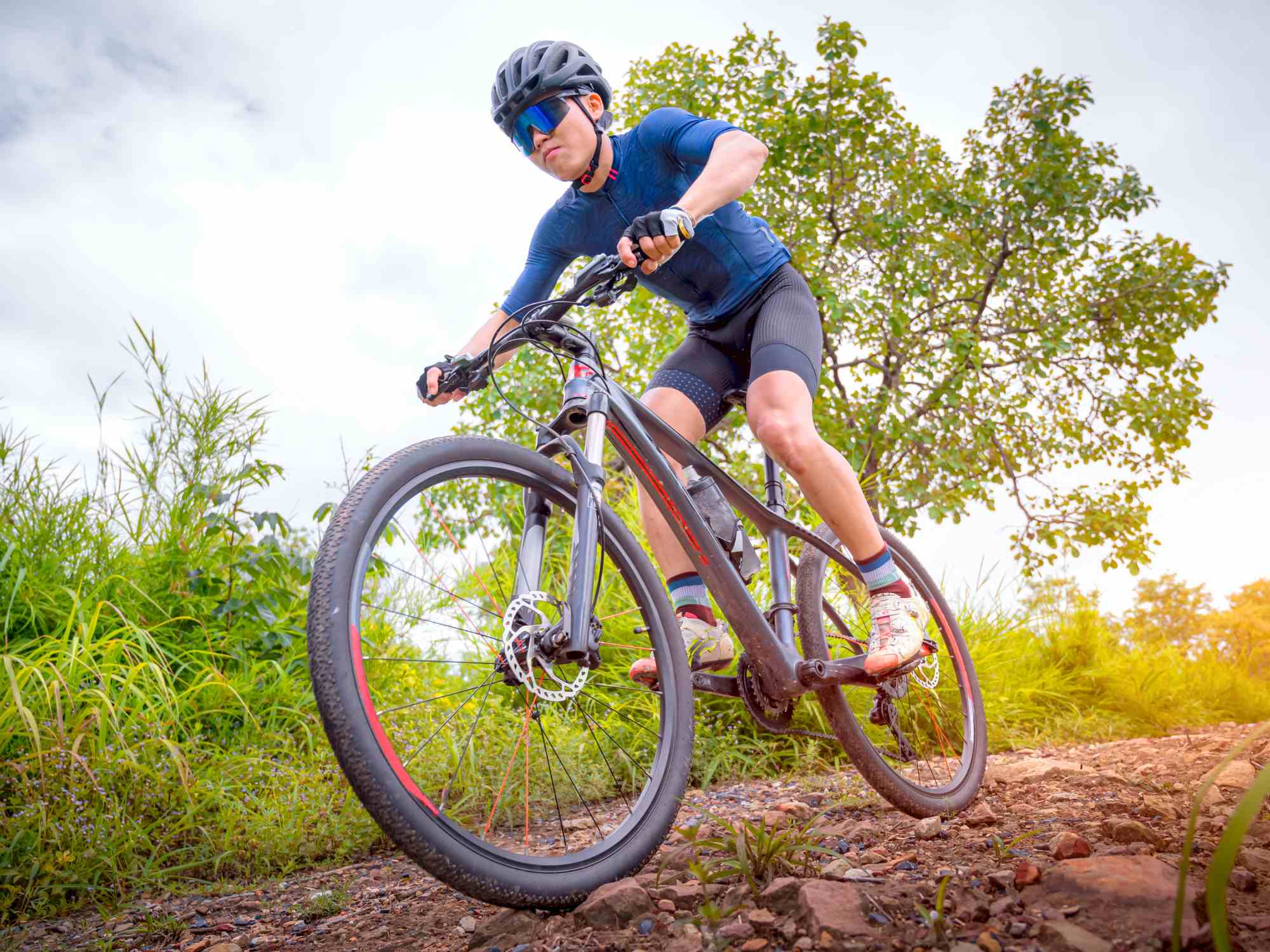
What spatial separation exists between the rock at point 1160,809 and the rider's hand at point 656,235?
5.93 ft

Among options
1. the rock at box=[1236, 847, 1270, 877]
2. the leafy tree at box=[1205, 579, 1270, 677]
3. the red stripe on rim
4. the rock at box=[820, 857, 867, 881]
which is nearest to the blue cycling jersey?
the red stripe on rim

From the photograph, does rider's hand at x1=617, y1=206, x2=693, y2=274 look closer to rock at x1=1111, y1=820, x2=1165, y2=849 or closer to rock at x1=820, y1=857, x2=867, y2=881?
rock at x1=820, y1=857, x2=867, y2=881

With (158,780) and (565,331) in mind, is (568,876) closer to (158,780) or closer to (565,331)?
(565,331)

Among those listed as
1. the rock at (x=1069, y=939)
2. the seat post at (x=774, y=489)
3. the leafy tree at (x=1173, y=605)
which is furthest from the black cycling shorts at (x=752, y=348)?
the leafy tree at (x=1173, y=605)

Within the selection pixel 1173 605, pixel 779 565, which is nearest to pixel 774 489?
pixel 779 565

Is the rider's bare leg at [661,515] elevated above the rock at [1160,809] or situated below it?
above

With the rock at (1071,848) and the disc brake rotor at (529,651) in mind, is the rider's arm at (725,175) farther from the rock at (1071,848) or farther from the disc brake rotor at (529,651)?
the rock at (1071,848)

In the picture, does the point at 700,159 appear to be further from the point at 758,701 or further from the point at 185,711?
the point at 185,711

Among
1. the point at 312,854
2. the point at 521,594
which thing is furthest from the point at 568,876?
the point at 312,854

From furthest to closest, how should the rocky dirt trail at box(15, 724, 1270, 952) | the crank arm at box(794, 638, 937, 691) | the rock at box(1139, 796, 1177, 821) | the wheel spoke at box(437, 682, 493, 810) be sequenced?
the crank arm at box(794, 638, 937, 691)
the rock at box(1139, 796, 1177, 821)
the wheel spoke at box(437, 682, 493, 810)
the rocky dirt trail at box(15, 724, 1270, 952)

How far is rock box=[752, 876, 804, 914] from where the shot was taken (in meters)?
1.53

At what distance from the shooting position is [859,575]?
9.52 ft

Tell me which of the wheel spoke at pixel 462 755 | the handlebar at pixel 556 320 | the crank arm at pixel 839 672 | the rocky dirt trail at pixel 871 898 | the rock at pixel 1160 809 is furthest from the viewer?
the crank arm at pixel 839 672

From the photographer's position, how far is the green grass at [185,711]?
2.62 metres
